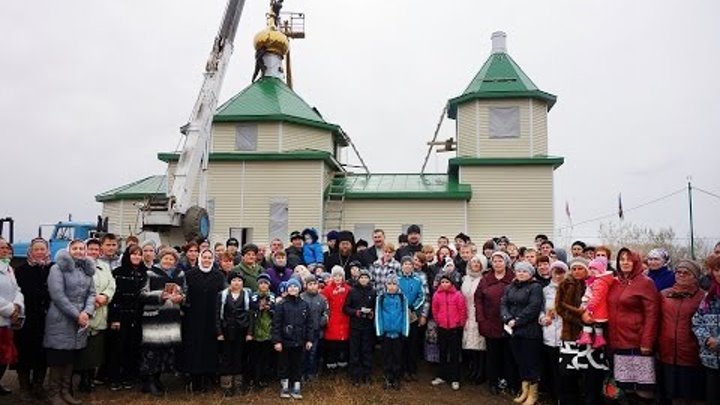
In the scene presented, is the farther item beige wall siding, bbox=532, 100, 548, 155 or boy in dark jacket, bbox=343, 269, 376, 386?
beige wall siding, bbox=532, 100, 548, 155

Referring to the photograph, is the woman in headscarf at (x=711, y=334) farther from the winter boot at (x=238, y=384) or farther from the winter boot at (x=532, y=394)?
the winter boot at (x=238, y=384)

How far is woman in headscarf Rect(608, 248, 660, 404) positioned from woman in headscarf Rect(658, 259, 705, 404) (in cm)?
10

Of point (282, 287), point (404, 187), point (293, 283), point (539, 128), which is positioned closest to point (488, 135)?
point (539, 128)

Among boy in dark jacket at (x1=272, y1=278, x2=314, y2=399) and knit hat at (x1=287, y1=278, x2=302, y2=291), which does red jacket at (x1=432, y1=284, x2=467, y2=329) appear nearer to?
boy in dark jacket at (x1=272, y1=278, x2=314, y2=399)

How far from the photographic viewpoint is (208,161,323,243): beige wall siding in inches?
736

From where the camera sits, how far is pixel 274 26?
82.1ft

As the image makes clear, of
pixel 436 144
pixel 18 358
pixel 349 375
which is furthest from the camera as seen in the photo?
pixel 436 144

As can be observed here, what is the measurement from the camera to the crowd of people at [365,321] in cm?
551

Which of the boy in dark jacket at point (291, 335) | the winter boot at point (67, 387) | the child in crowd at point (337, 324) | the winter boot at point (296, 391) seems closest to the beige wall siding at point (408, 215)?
the child in crowd at point (337, 324)

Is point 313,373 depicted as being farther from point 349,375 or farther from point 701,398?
point 701,398

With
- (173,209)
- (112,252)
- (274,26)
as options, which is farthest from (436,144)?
(112,252)

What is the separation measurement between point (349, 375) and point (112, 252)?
3.68 m

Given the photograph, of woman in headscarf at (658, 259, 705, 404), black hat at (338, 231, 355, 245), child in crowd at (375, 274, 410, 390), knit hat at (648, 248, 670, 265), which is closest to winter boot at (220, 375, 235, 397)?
child in crowd at (375, 274, 410, 390)

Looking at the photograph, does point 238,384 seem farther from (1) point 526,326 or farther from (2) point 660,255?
(2) point 660,255
